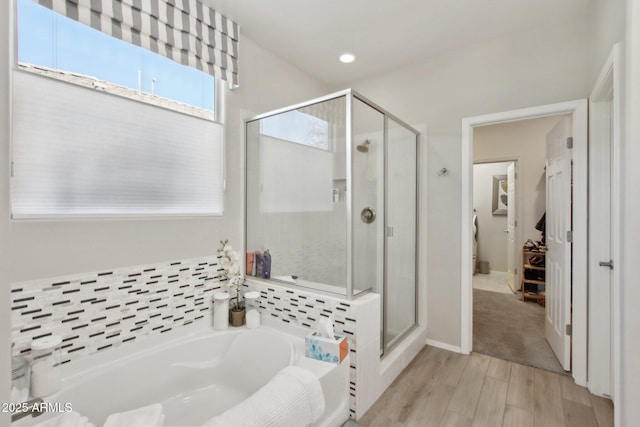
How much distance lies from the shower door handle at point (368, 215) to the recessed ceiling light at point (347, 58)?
1.52m

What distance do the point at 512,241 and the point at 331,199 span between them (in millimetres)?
4152

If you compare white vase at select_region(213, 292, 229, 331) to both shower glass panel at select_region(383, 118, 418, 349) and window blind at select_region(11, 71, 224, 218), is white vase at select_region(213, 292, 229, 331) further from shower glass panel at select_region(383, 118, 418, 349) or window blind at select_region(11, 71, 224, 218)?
shower glass panel at select_region(383, 118, 418, 349)

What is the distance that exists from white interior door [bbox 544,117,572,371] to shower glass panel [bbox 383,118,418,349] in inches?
44.2

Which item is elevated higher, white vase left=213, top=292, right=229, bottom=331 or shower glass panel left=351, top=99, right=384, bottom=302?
shower glass panel left=351, top=99, right=384, bottom=302

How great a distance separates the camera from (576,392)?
2115 mm

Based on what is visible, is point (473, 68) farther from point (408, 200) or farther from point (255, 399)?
point (255, 399)

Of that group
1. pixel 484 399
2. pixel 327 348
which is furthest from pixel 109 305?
pixel 484 399

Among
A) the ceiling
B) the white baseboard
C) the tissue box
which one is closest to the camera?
the tissue box

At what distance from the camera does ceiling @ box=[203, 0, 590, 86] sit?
2.11 metres

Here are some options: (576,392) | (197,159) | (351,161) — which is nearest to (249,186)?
(197,159)

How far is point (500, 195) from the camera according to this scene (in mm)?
5832

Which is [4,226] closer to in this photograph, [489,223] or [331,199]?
[331,199]

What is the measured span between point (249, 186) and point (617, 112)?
90.1 inches

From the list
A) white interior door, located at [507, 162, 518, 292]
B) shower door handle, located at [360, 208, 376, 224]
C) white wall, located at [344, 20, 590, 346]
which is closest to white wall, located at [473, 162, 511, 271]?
white interior door, located at [507, 162, 518, 292]
